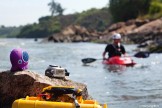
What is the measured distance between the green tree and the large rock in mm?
64779

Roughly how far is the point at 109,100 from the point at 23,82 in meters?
3.73

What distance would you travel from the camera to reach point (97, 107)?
21.1ft

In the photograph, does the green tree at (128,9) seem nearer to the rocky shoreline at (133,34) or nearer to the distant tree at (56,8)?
the rocky shoreline at (133,34)

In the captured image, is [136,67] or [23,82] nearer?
[23,82]

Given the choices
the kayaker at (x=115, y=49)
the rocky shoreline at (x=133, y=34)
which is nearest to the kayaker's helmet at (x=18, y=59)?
the kayaker at (x=115, y=49)

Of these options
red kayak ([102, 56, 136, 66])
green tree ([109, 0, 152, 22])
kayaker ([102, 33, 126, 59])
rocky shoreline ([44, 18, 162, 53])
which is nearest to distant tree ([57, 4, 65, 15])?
green tree ([109, 0, 152, 22])

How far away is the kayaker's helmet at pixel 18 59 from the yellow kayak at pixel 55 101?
1323mm

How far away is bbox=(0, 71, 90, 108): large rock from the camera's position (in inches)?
328

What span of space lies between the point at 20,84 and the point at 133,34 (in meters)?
44.0

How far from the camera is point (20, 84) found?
841 cm

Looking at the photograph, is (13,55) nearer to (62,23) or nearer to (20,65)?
(20,65)

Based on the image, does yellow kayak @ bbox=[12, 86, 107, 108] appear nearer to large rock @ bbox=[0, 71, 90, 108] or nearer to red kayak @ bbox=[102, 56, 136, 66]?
large rock @ bbox=[0, 71, 90, 108]

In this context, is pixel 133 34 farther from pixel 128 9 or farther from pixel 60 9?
pixel 60 9

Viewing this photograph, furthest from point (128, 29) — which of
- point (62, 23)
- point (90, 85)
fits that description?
point (62, 23)
